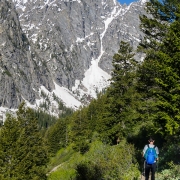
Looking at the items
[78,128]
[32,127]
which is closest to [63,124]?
[78,128]

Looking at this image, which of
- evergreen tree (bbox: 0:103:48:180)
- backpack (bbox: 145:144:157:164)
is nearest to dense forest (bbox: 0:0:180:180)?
evergreen tree (bbox: 0:103:48:180)

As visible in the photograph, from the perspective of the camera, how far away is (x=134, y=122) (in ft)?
98.3

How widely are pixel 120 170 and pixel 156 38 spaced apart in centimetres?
1380

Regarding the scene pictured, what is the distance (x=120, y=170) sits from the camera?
44.6ft

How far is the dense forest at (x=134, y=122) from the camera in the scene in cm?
1344

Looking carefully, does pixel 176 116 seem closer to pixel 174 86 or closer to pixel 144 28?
pixel 174 86

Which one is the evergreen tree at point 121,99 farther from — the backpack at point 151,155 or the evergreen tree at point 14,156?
the backpack at point 151,155

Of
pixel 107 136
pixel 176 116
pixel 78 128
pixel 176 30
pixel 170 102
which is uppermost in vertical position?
pixel 78 128

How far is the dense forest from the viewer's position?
44.1ft

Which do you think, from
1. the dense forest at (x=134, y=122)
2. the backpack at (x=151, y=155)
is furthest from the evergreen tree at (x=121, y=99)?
the backpack at (x=151, y=155)

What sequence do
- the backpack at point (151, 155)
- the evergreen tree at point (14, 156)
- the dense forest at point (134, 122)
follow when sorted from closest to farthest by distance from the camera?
the backpack at point (151, 155) → the dense forest at point (134, 122) → the evergreen tree at point (14, 156)

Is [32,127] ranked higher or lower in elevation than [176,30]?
higher

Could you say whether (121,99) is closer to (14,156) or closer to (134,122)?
(134,122)

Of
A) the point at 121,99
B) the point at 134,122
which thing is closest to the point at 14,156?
the point at 121,99
